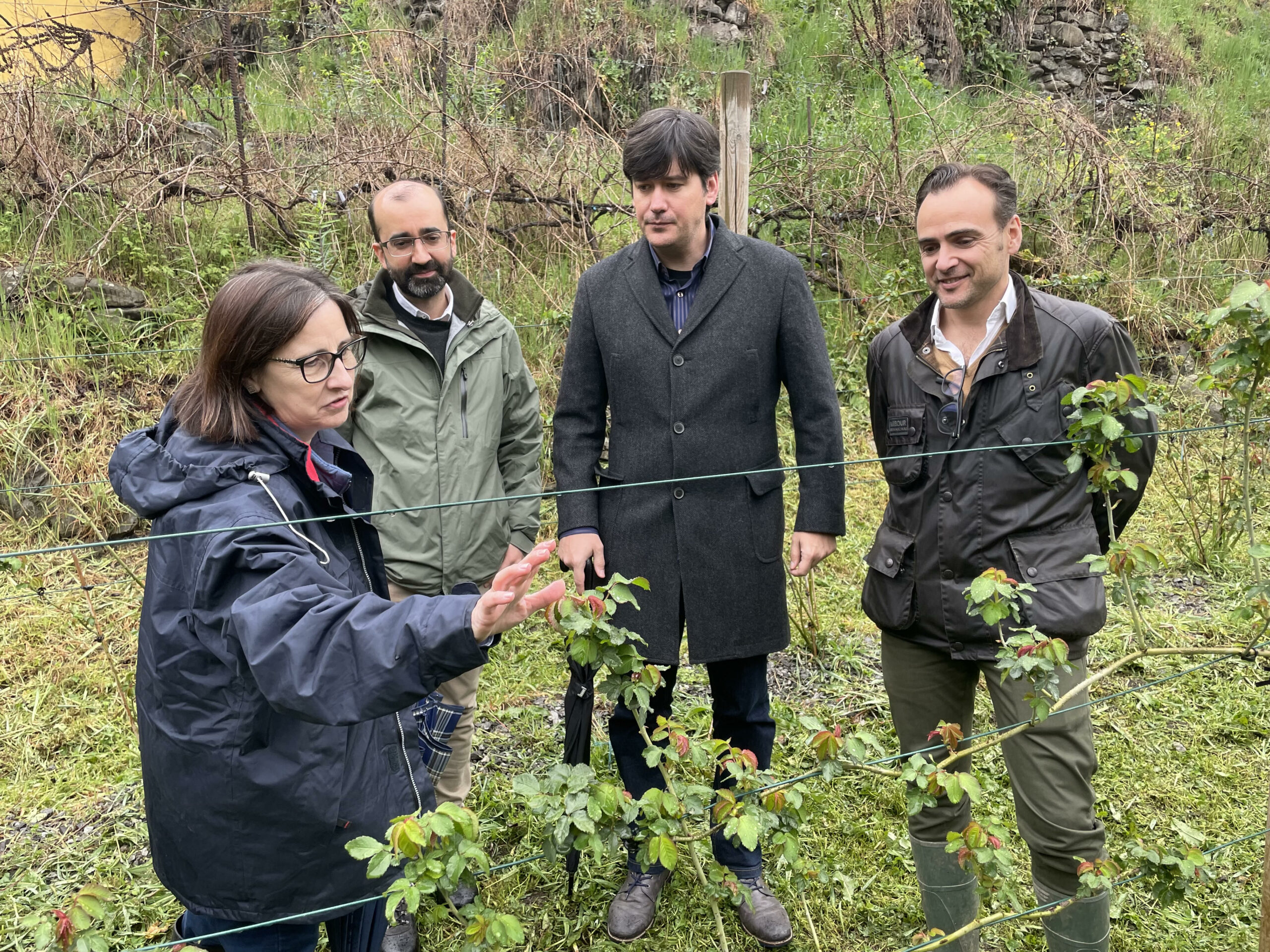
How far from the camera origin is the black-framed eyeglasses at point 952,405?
217 centimetres

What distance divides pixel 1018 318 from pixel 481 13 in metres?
8.83

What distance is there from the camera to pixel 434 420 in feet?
8.70

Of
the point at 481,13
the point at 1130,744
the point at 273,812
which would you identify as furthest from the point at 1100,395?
the point at 481,13

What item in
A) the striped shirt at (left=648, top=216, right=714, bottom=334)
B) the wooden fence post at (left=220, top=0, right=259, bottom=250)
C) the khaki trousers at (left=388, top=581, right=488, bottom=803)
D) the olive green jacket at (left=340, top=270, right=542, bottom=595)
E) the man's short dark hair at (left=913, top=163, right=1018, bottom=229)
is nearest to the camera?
the man's short dark hair at (left=913, top=163, right=1018, bottom=229)

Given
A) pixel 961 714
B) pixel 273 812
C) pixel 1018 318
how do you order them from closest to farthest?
pixel 273 812, pixel 1018 318, pixel 961 714

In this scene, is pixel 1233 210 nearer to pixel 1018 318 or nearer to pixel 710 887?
pixel 1018 318

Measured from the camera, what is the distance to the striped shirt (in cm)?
251

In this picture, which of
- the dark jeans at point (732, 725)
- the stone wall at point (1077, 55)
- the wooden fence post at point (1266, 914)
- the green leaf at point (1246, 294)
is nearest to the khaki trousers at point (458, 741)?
the dark jeans at point (732, 725)

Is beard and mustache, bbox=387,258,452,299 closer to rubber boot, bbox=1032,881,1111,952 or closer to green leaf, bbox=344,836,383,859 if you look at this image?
green leaf, bbox=344,836,383,859

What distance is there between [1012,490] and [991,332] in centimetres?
38

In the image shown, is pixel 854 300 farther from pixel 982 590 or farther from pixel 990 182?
pixel 982 590

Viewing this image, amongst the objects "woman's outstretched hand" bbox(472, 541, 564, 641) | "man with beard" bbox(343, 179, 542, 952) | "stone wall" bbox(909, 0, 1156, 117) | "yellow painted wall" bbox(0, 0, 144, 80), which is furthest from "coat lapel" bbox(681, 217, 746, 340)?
"stone wall" bbox(909, 0, 1156, 117)

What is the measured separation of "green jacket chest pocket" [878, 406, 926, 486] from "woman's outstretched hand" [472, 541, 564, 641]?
1.13 meters

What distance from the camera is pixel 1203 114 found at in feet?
35.3
